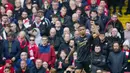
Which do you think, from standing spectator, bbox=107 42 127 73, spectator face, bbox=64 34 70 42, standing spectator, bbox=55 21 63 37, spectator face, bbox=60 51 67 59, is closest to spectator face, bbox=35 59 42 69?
spectator face, bbox=60 51 67 59

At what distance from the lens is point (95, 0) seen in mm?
26625

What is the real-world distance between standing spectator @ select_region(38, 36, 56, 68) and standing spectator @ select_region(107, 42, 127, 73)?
6.32 ft

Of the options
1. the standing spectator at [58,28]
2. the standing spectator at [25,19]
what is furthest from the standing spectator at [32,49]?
the standing spectator at [25,19]

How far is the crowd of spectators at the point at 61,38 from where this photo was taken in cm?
2302

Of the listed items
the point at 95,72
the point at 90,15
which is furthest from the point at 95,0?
the point at 95,72

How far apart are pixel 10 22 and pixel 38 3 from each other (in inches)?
86.8

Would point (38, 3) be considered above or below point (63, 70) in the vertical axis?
above

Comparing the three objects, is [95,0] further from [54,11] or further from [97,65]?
[97,65]

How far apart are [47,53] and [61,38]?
37.6 inches

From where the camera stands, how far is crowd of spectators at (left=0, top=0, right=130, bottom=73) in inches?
906

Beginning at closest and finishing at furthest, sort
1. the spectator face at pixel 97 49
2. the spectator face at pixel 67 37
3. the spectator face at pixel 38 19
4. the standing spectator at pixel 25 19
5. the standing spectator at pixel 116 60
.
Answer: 1. the spectator face at pixel 97 49
2. the standing spectator at pixel 116 60
3. the spectator face at pixel 67 37
4. the spectator face at pixel 38 19
5. the standing spectator at pixel 25 19

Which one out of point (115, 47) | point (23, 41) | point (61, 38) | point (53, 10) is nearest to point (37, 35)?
point (23, 41)

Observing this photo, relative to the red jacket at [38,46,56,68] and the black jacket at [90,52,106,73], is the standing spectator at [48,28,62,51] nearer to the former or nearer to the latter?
the red jacket at [38,46,56,68]

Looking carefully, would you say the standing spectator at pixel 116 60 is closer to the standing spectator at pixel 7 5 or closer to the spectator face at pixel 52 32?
the spectator face at pixel 52 32
